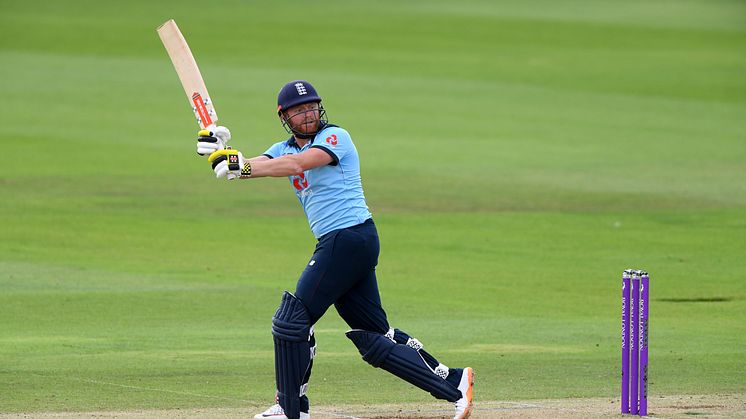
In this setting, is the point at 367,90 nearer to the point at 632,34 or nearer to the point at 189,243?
the point at 632,34

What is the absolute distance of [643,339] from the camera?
8.02m

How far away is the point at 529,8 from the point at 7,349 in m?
45.1

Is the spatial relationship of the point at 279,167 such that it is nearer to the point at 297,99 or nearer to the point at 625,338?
the point at 297,99

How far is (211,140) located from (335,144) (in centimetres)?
76

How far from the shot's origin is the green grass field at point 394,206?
10.6m

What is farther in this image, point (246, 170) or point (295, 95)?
point (295, 95)

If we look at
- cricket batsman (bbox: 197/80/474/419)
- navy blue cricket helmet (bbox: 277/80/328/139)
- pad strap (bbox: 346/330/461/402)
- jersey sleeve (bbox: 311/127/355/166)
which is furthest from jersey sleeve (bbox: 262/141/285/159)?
pad strap (bbox: 346/330/461/402)

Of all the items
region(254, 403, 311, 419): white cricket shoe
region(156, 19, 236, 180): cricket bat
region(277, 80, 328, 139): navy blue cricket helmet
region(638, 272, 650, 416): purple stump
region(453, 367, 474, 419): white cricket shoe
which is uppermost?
region(156, 19, 236, 180): cricket bat

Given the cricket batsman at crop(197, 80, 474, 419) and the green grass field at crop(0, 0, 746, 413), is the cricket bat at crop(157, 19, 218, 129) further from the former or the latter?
the green grass field at crop(0, 0, 746, 413)

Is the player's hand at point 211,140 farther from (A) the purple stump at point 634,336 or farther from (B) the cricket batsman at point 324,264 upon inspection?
(A) the purple stump at point 634,336

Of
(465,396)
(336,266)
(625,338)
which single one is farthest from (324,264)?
(625,338)

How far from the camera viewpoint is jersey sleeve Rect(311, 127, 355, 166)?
25.8 ft

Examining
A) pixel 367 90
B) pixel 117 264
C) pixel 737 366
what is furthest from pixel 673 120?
pixel 737 366

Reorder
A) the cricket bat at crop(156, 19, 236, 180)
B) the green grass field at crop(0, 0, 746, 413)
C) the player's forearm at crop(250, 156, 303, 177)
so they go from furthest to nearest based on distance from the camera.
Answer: the green grass field at crop(0, 0, 746, 413) → the cricket bat at crop(156, 19, 236, 180) → the player's forearm at crop(250, 156, 303, 177)
